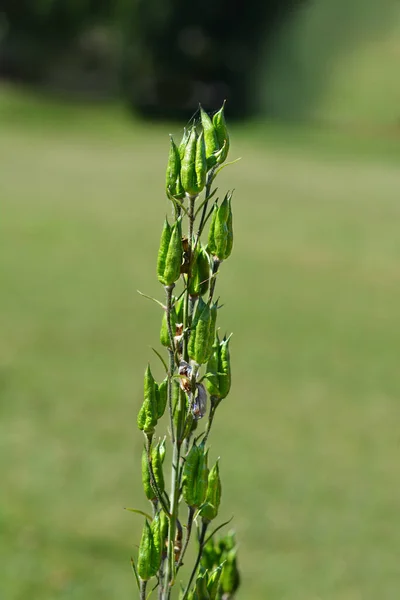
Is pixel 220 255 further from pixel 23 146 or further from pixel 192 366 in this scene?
pixel 23 146

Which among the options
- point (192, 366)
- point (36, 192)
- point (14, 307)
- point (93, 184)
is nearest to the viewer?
point (192, 366)

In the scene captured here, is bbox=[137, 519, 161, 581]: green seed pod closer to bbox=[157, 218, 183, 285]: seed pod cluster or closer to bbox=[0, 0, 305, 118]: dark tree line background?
bbox=[157, 218, 183, 285]: seed pod cluster

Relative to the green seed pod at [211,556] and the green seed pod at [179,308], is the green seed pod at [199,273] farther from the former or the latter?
the green seed pod at [211,556]

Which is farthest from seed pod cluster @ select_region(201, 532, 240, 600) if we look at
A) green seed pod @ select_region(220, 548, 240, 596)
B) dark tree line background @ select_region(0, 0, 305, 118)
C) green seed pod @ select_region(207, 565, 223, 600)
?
dark tree line background @ select_region(0, 0, 305, 118)

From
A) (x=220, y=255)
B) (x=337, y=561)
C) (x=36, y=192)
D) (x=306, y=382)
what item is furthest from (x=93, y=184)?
(x=220, y=255)

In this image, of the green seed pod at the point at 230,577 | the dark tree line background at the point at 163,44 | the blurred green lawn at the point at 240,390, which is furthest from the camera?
the dark tree line background at the point at 163,44

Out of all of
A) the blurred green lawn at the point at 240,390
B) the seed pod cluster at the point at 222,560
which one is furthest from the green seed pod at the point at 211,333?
the blurred green lawn at the point at 240,390

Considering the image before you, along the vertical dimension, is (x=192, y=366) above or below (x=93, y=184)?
below
